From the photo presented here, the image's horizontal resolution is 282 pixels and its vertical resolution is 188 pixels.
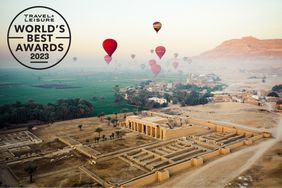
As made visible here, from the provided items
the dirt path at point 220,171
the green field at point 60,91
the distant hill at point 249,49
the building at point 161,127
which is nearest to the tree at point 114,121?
the building at point 161,127

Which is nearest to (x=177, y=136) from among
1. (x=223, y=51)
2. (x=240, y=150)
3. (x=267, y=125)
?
(x=240, y=150)

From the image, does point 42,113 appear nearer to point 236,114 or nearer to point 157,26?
point 157,26

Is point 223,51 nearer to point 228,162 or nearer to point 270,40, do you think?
point 270,40

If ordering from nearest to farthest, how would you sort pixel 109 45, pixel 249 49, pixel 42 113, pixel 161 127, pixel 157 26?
pixel 161 127, pixel 109 45, pixel 157 26, pixel 42 113, pixel 249 49

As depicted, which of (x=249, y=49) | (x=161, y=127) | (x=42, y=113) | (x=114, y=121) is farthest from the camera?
(x=249, y=49)

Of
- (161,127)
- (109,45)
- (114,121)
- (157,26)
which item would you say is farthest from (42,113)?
(157,26)

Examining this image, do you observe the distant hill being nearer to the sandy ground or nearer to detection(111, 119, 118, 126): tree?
the sandy ground

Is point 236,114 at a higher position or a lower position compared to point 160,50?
lower

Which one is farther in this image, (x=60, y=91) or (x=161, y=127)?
(x=60, y=91)
